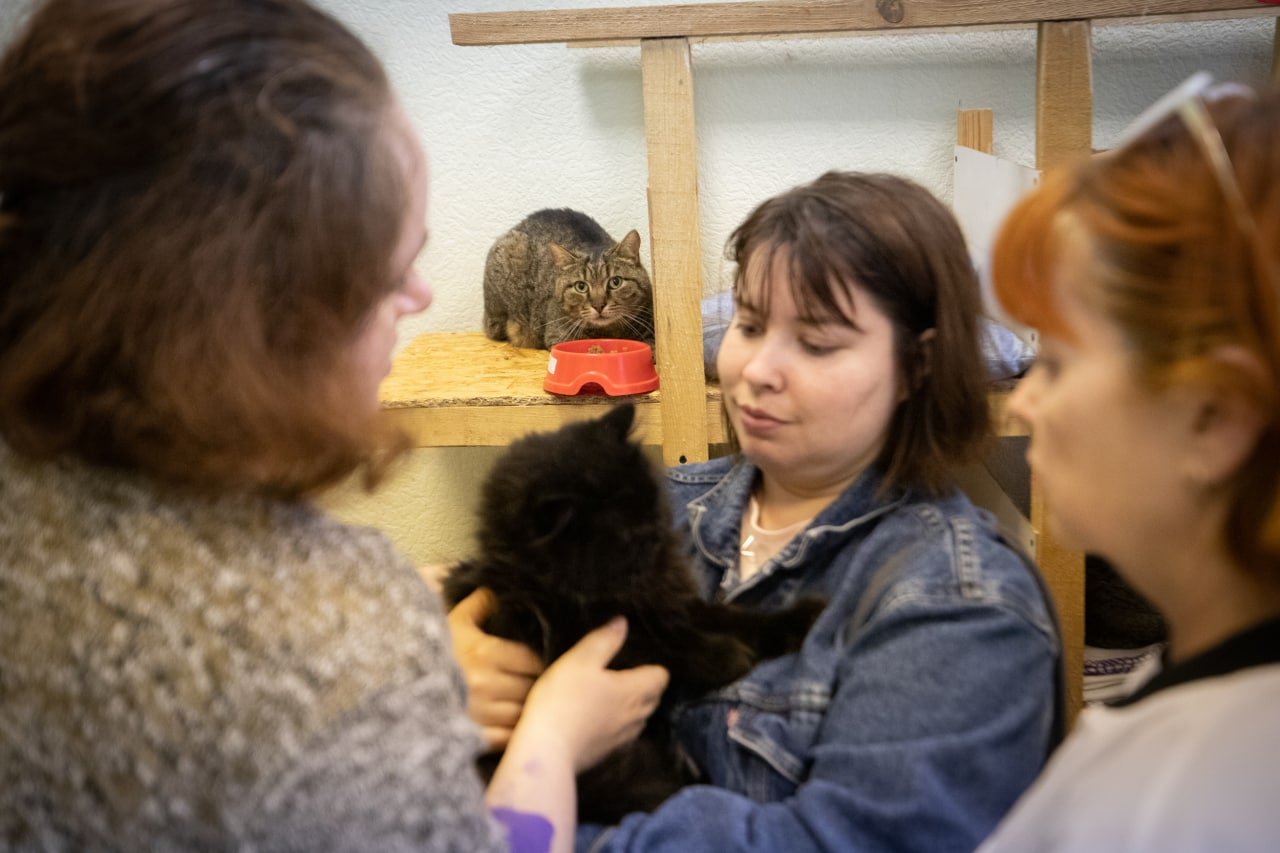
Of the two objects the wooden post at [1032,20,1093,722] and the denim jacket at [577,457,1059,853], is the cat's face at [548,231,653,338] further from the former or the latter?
the denim jacket at [577,457,1059,853]

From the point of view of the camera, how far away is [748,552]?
1.53 metres

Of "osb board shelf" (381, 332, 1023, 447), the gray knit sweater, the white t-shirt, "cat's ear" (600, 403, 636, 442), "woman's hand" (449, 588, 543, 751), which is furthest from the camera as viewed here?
"osb board shelf" (381, 332, 1023, 447)

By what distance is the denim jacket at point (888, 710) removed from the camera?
1.07m

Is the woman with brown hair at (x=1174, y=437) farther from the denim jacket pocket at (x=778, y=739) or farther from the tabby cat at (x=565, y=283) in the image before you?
the tabby cat at (x=565, y=283)

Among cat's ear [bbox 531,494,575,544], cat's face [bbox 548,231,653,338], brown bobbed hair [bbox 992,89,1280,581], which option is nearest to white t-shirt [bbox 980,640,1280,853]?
brown bobbed hair [bbox 992,89,1280,581]

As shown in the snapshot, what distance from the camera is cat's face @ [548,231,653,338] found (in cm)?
274

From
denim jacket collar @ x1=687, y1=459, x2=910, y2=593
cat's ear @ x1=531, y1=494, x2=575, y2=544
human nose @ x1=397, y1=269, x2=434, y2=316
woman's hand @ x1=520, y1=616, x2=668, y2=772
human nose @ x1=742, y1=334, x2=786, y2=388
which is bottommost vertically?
woman's hand @ x1=520, y1=616, x2=668, y2=772

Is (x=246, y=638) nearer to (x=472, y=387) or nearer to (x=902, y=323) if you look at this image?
(x=902, y=323)

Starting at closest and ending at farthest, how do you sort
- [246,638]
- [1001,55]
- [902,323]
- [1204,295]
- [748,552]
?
[1204,295] < [246,638] < [902,323] < [748,552] < [1001,55]

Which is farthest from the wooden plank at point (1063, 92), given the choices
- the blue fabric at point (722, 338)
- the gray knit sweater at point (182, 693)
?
the gray knit sweater at point (182, 693)

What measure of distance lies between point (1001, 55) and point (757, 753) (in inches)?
84.5

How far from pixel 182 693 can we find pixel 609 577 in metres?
0.71

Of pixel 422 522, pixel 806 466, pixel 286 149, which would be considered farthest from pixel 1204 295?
pixel 422 522

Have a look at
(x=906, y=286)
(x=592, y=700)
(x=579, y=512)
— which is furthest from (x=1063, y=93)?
(x=592, y=700)
